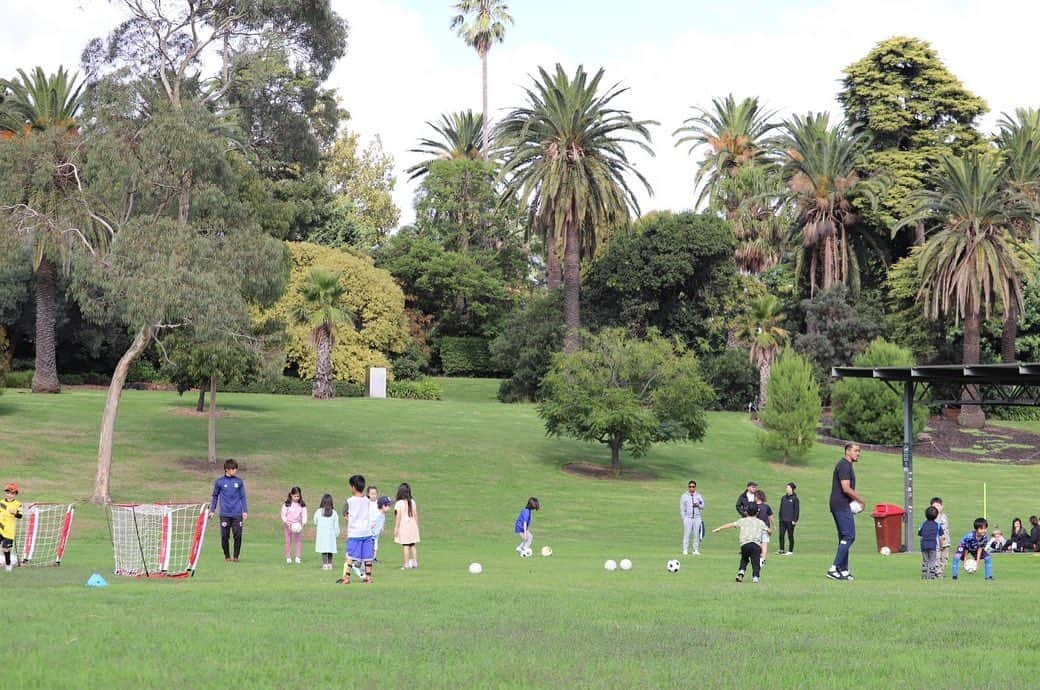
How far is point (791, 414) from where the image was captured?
54469mm

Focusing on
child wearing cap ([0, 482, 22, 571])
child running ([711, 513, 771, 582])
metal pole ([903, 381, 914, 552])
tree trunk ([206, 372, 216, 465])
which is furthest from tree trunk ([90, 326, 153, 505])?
child running ([711, 513, 771, 582])

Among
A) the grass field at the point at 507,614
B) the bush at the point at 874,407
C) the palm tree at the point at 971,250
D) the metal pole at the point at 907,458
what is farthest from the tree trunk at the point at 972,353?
the metal pole at the point at 907,458

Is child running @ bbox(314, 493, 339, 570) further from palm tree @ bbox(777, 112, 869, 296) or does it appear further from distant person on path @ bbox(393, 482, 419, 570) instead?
palm tree @ bbox(777, 112, 869, 296)

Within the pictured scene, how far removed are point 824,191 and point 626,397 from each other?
3349cm

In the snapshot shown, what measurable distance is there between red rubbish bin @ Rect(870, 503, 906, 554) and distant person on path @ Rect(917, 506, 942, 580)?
10.2 metres

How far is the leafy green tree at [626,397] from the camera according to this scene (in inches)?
1903

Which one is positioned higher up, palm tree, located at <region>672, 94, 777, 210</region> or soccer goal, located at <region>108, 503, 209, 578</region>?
palm tree, located at <region>672, 94, 777, 210</region>

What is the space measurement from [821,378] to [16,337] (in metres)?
44.3

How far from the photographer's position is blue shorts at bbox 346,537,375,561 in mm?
17688

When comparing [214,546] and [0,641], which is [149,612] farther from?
[214,546]

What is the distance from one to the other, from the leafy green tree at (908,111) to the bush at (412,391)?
93.9ft

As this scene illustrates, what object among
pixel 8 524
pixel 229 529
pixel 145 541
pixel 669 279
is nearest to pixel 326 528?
pixel 145 541

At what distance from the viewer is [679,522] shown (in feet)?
127

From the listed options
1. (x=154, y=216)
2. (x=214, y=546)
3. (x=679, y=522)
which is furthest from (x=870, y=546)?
(x=154, y=216)
